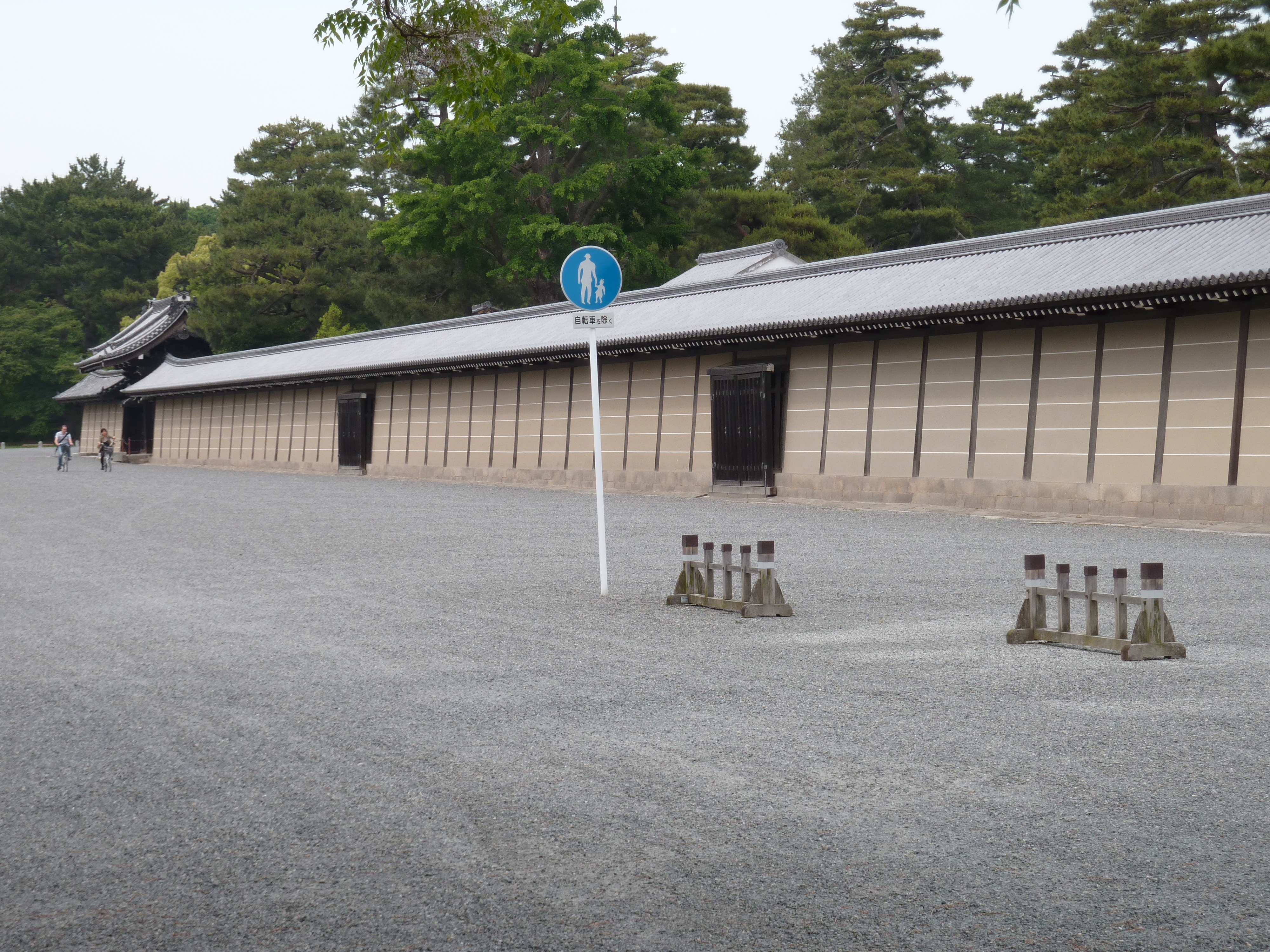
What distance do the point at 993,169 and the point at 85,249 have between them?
5575 centimetres

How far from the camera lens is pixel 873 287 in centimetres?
2131

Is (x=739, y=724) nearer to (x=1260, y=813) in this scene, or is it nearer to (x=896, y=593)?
(x=1260, y=813)

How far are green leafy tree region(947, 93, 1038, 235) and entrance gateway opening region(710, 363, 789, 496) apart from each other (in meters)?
26.7

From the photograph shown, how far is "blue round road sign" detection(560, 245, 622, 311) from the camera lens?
933 centimetres

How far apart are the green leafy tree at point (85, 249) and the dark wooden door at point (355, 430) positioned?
4584cm

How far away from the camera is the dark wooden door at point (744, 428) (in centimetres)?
2142

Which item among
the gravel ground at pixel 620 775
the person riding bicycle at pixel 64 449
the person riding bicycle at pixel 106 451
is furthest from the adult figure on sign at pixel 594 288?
the person riding bicycle at pixel 64 449

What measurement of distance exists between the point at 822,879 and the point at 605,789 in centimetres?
104

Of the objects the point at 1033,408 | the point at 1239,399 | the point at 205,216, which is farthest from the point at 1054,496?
the point at 205,216

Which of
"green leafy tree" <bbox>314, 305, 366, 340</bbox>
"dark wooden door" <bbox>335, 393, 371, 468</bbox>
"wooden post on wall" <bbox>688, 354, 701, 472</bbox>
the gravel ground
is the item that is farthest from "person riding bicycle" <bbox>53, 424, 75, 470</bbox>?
the gravel ground

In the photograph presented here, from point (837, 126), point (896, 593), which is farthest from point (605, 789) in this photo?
point (837, 126)

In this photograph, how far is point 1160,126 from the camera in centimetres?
3155

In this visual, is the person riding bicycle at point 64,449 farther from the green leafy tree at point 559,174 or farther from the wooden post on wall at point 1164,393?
the wooden post on wall at point 1164,393

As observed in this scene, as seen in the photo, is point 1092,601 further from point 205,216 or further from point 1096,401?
point 205,216
